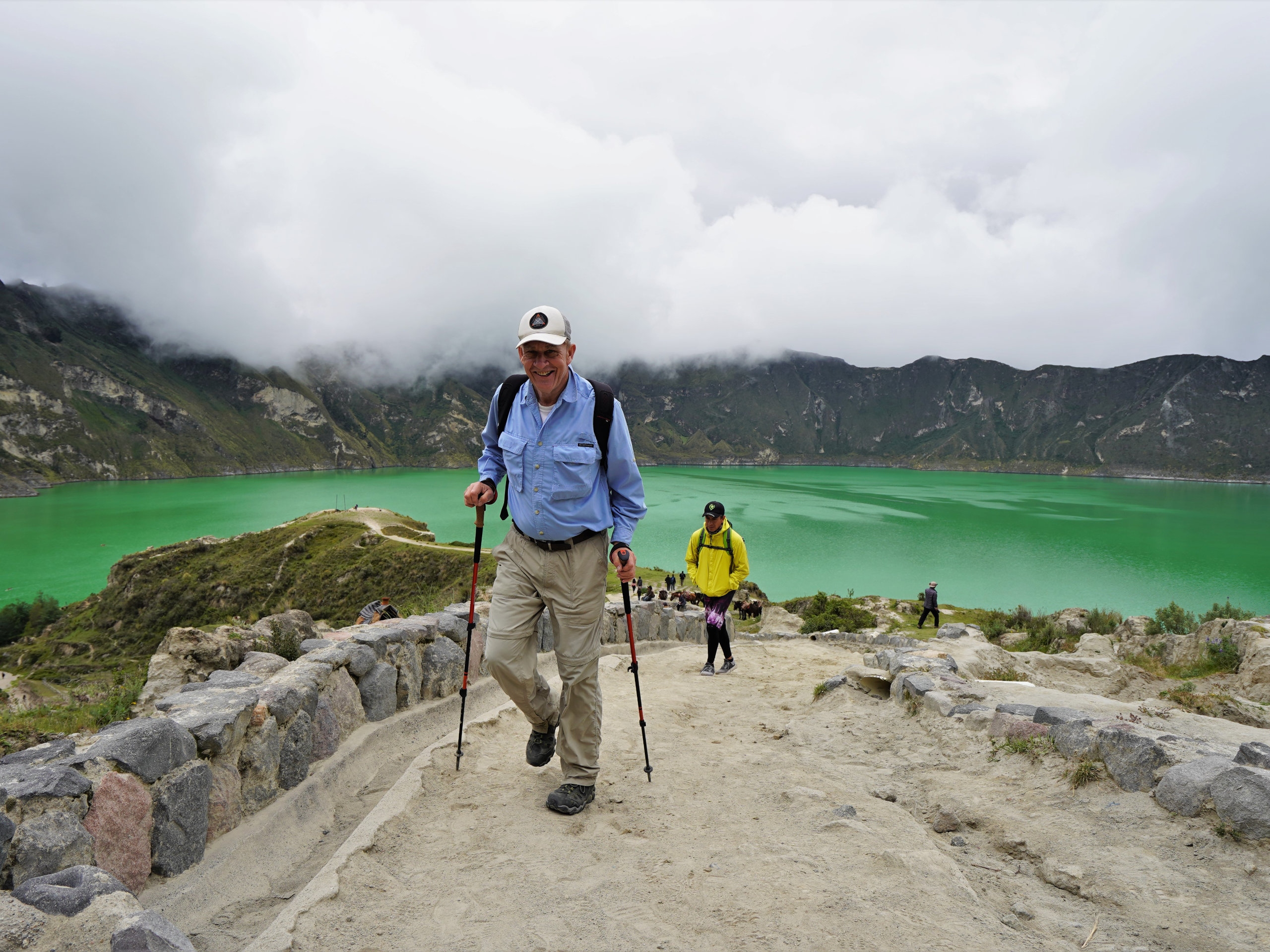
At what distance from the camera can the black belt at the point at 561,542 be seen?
394 cm

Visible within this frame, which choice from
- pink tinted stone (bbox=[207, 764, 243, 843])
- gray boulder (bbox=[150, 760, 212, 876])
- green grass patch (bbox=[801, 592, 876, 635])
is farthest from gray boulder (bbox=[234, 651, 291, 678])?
green grass patch (bbox=[801, 592, 876, 635])

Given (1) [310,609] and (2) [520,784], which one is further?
(1) [310,609]

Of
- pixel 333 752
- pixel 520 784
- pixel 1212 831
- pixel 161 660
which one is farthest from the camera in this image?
pixel 161 660

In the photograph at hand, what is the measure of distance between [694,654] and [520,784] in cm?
705

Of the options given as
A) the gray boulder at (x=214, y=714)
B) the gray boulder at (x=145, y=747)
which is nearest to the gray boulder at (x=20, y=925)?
the gray boulder at (x=145, y=747)

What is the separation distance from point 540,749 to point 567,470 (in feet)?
6.50

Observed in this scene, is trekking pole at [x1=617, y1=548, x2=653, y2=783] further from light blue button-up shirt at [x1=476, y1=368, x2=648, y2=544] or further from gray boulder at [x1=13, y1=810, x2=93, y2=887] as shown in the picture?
gray boulder at [x1=13, y1=810, x2=93, y2=887]

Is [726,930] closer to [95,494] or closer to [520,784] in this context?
[520,784]

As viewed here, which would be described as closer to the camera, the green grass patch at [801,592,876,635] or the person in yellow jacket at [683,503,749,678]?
the person in yellow jacket at [683,503,749,678]

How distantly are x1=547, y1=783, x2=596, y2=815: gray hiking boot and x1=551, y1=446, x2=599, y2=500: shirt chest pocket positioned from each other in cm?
179

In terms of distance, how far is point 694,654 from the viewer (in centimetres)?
1105

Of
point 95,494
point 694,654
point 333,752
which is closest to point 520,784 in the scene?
point 333,752

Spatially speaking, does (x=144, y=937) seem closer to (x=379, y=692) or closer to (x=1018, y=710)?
(x=379, y=692)

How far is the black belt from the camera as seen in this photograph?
3.94 meters
